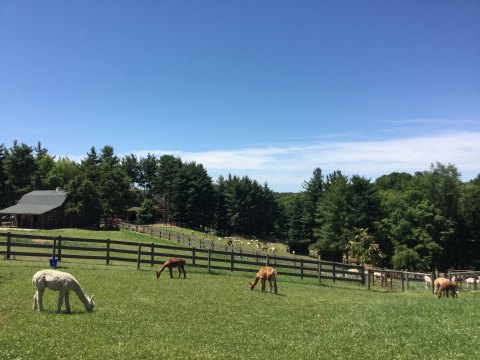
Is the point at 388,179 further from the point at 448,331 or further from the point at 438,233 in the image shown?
the point at 448,331

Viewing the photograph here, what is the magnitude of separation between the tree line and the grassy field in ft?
93.9

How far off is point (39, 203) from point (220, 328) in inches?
A: 2648

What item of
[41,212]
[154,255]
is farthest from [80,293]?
[41,212]

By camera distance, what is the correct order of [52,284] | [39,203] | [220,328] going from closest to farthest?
[220,328]
[52,284]
[39,203]

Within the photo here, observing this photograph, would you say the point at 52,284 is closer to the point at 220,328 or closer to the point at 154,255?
the point at 220,328

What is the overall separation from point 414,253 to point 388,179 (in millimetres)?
95144

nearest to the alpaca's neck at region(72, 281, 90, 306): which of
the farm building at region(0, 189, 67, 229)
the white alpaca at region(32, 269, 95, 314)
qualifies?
the white alpaca at region(32, 269, 95, 314)

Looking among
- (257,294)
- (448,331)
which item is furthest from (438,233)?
(448,331)

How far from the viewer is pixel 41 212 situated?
207 ft

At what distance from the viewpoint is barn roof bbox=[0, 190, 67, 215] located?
6481 cm

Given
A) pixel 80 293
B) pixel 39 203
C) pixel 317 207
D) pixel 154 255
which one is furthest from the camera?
pixel 317 207

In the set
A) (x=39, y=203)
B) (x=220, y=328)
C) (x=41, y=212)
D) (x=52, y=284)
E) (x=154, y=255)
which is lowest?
(x=154, y=255)

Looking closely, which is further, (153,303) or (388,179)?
(388,179)

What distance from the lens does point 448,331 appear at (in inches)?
382
